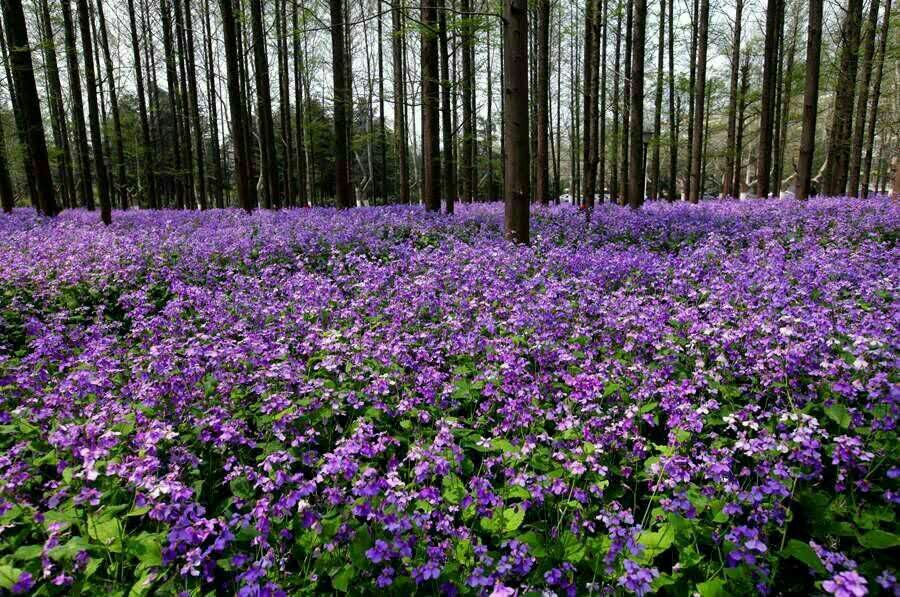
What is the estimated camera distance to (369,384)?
380cm

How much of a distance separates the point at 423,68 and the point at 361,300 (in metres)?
9.85

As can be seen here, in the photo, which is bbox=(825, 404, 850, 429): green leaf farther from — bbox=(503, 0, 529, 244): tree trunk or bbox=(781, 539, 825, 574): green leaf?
bbox=(503, 0, 529, 244): tree trunk

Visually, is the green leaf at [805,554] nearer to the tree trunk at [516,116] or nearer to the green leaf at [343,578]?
the green leaf at [343,578]

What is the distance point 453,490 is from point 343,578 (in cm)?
72


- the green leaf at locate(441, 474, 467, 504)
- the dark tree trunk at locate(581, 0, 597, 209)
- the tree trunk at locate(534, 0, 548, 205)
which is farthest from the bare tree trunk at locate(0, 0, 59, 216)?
the green leaf at locate(441, 474, 467, 504)

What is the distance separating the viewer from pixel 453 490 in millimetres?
2699

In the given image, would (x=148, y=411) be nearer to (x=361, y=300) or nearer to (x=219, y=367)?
(x=219, y=367)

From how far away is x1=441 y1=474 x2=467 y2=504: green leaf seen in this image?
2604 mm

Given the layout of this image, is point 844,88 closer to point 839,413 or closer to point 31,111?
point 839,413

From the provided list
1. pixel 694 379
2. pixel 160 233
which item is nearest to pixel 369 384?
pixel 694 379

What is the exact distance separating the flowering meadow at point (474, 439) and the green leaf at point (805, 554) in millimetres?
20

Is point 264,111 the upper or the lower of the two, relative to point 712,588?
upper

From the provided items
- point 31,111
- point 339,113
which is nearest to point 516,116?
point 339,113

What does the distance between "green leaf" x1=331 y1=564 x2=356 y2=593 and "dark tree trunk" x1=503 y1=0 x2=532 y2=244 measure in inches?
252
